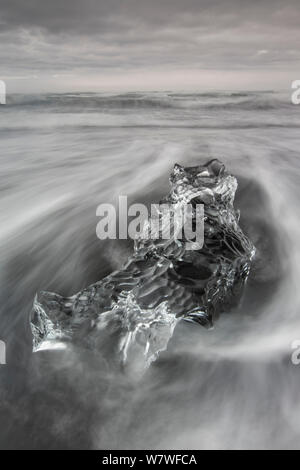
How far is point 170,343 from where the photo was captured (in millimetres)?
553

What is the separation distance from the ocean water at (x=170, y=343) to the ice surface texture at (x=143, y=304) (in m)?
0.03

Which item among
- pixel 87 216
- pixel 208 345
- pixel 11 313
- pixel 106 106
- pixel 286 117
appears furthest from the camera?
pixel 106 106

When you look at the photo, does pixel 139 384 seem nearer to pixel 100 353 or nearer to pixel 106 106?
pixel 100 353

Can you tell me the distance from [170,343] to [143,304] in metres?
0.10

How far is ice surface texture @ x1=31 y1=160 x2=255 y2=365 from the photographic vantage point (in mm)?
511

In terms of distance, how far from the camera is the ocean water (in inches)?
17.6

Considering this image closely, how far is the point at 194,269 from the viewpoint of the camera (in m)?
0.56

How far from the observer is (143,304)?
1.65ft

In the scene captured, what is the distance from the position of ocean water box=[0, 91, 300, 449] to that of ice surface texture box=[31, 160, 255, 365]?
29 millimetres

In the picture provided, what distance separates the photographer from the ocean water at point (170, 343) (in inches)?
17.6
